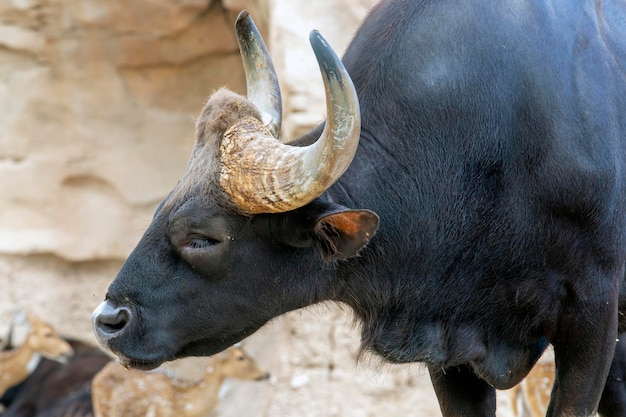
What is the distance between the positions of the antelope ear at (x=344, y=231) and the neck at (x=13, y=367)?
7.30 m

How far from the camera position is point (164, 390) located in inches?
335

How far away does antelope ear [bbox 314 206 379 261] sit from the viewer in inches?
128

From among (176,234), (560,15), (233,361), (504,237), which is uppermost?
(560,15)

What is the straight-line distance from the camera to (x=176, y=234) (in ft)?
11.1

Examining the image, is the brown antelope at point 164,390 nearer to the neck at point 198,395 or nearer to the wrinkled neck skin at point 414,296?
the neck at point 198,395

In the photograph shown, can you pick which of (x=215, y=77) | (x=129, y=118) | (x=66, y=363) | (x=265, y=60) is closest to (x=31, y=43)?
(x=129, y=118)

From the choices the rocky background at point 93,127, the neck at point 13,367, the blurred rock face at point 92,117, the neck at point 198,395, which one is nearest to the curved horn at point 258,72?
the rocky background at point 93,127

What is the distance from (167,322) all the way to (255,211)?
1.68 ft

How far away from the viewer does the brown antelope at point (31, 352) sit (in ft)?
31.4

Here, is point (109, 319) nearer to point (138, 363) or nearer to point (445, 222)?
point (138, 363)

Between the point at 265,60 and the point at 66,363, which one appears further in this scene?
the point at 66,363

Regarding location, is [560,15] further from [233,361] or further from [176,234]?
[233,361]

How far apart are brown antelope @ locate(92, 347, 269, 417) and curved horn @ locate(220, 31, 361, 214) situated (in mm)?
5102

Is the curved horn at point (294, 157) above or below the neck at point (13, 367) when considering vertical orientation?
above
